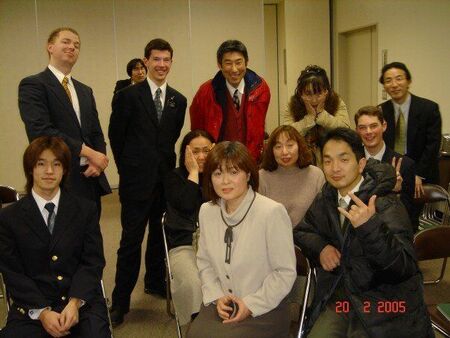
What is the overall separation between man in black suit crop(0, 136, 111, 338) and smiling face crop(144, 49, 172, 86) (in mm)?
1045

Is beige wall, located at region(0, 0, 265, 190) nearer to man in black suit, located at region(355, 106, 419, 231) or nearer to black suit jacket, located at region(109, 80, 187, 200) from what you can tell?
black suit jacket, located at region(109, 80, 187, 200)

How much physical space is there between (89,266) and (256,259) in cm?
77

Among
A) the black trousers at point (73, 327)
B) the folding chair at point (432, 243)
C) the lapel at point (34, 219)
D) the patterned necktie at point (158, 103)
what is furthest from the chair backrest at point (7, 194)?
the folding chair at point (432, 243)

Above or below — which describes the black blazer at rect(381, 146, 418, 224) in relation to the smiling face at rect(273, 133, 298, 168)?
below

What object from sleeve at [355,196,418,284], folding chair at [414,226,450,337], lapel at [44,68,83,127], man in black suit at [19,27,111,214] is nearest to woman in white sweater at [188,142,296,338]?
sleeve at [355,196,418,284]

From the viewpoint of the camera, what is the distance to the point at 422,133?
364 centimetres

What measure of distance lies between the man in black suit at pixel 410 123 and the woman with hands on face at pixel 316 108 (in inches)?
19.3

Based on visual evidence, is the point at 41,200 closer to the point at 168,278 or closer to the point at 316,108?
the point at 168,278

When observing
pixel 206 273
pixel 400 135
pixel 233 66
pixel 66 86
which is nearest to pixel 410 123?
pixel 400 135

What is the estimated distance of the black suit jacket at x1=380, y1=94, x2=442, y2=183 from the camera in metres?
3.61

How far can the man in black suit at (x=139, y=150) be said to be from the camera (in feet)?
10.5

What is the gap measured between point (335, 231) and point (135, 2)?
5.62 meters

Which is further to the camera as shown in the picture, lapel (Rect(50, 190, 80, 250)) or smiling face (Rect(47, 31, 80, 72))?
smiling face (Rect(47, 31, 80, 72))

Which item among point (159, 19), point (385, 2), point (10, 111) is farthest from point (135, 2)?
point (385, 2)
